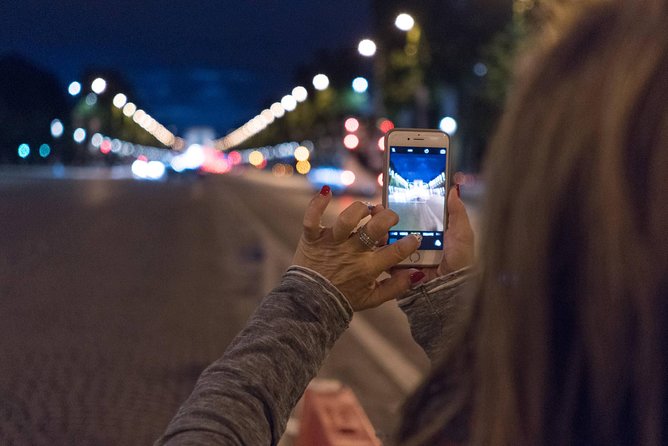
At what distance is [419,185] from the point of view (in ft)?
8.50

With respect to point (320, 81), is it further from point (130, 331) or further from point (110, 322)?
point (130, 331)

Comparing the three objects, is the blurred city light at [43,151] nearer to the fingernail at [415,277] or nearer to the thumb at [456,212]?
the thumb at [456,212]

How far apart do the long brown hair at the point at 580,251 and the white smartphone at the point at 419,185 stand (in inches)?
38.8

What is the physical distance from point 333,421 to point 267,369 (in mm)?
2564

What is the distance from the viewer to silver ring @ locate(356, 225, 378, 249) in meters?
1.88

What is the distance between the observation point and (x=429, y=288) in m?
2.03

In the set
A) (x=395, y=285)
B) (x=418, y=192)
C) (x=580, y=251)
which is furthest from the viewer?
(x=418, y=192)

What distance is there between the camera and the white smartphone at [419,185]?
2.37 metres

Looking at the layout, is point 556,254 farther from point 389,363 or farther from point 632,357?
point 389,363

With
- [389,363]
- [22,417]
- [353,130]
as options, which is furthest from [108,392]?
[353,130]

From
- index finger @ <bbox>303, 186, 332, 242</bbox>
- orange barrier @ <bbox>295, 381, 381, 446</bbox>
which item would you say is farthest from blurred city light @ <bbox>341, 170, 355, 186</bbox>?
index finger @ <bbox>303, 186, 332, 242</bbox>

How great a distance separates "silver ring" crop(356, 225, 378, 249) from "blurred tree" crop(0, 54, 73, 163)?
8311mm

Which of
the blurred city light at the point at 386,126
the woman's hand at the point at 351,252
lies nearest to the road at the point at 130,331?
the woman's hand at the point at 351,252

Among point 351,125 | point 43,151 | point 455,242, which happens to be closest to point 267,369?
point 455,242
